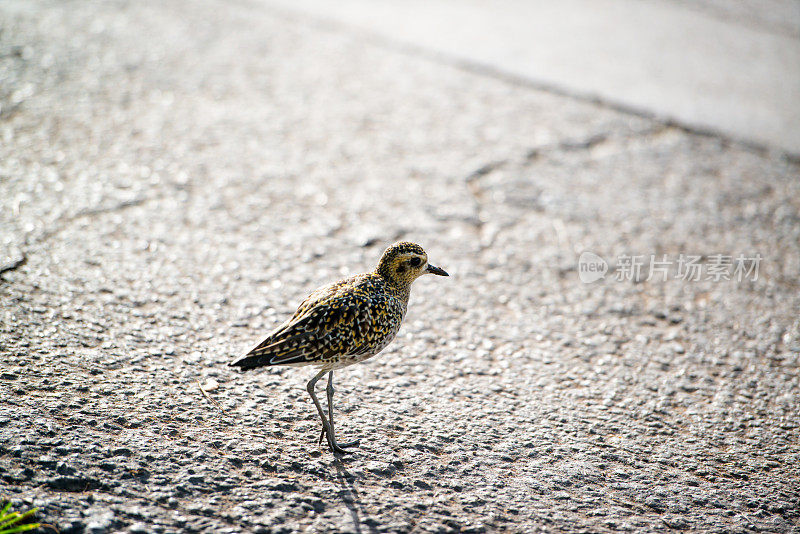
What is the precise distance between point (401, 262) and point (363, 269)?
43.8 inches

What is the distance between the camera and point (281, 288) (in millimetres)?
4336

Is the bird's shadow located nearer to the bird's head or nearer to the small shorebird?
the small shorebird

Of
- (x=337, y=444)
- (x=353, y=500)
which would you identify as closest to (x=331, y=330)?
(x=337, y=444)

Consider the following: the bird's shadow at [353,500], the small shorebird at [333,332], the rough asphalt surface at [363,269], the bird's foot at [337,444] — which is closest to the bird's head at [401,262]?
the small shorebird at [333,332]

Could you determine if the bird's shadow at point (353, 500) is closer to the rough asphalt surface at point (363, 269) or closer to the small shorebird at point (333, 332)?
the rough asphalt surface at point (363, 269)

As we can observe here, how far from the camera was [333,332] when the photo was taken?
3.11 metres

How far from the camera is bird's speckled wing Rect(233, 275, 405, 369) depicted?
307 cm

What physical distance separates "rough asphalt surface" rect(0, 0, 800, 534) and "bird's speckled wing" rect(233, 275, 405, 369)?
16.3 inches

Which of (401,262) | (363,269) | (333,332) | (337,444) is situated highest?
(363,269)

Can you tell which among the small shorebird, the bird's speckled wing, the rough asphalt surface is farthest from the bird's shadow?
the bird's speckled wing

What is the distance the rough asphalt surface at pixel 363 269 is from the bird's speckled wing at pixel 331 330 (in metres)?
0.41

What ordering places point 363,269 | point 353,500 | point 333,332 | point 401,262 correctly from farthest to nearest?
point 363,269 → point 401,262 → point 333,332 → point 353,500

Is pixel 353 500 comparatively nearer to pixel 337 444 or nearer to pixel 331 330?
pixel 337 444

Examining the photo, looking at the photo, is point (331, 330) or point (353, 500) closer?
point (353, 500)
